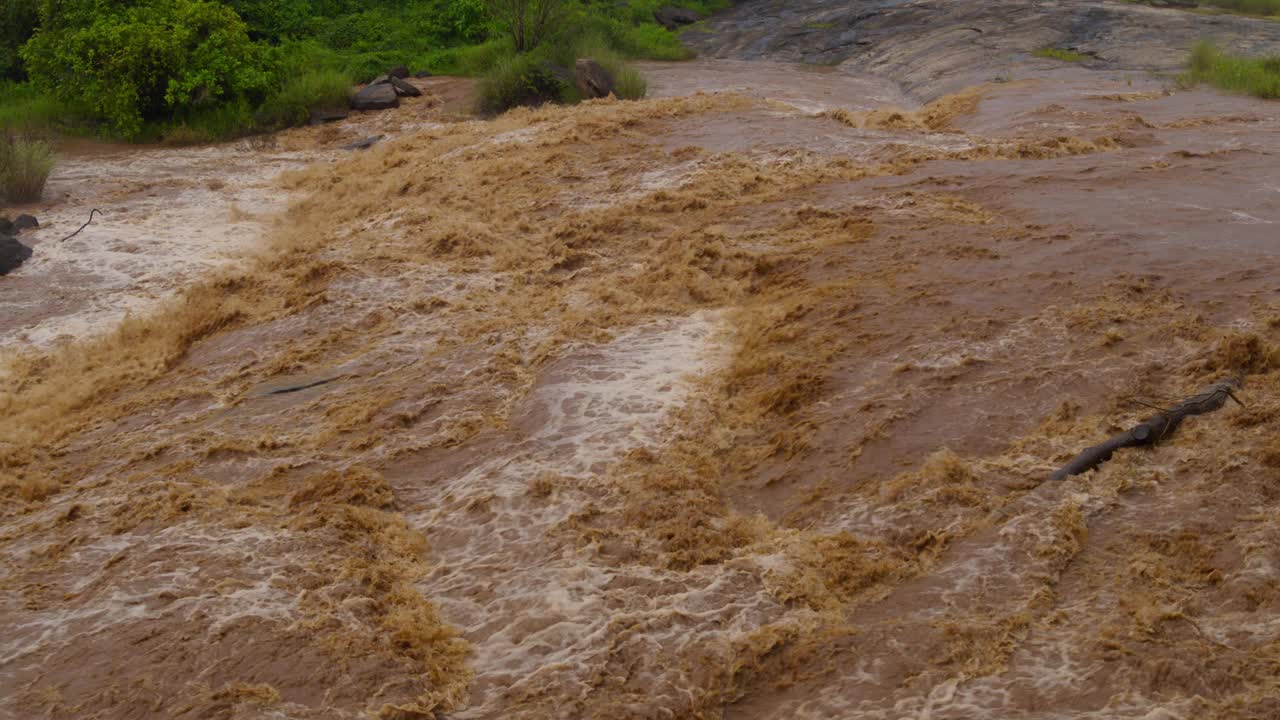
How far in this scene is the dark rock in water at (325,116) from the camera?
56.1 feet

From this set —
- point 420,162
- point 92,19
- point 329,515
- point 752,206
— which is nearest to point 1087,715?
point 329,515

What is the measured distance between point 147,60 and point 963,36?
44.0ft

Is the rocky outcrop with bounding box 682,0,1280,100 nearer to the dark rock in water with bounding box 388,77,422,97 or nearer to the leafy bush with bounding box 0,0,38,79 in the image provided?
the dark rock in water with bounding box 388,77,422,97

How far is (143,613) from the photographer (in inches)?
199

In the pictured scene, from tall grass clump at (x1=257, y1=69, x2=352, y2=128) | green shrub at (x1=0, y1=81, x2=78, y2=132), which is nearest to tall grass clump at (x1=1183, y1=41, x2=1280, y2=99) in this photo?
tall grass clump at (x1=257, y1=69, x2=352, y2=128)

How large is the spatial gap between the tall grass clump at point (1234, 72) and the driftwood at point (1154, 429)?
9.36 meters

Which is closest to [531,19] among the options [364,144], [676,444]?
[364,144]

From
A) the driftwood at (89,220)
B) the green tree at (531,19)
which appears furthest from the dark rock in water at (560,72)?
the driftwood at (89,220)

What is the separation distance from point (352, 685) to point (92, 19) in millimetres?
15648

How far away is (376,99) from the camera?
17.7 metres

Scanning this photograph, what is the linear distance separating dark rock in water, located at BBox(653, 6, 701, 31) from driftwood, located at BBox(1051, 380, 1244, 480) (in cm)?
2092

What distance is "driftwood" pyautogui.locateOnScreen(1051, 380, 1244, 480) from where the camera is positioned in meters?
5.54

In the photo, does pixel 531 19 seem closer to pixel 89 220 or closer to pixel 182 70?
pixel 182 70

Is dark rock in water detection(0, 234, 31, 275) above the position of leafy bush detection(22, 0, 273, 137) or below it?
Answer: below
